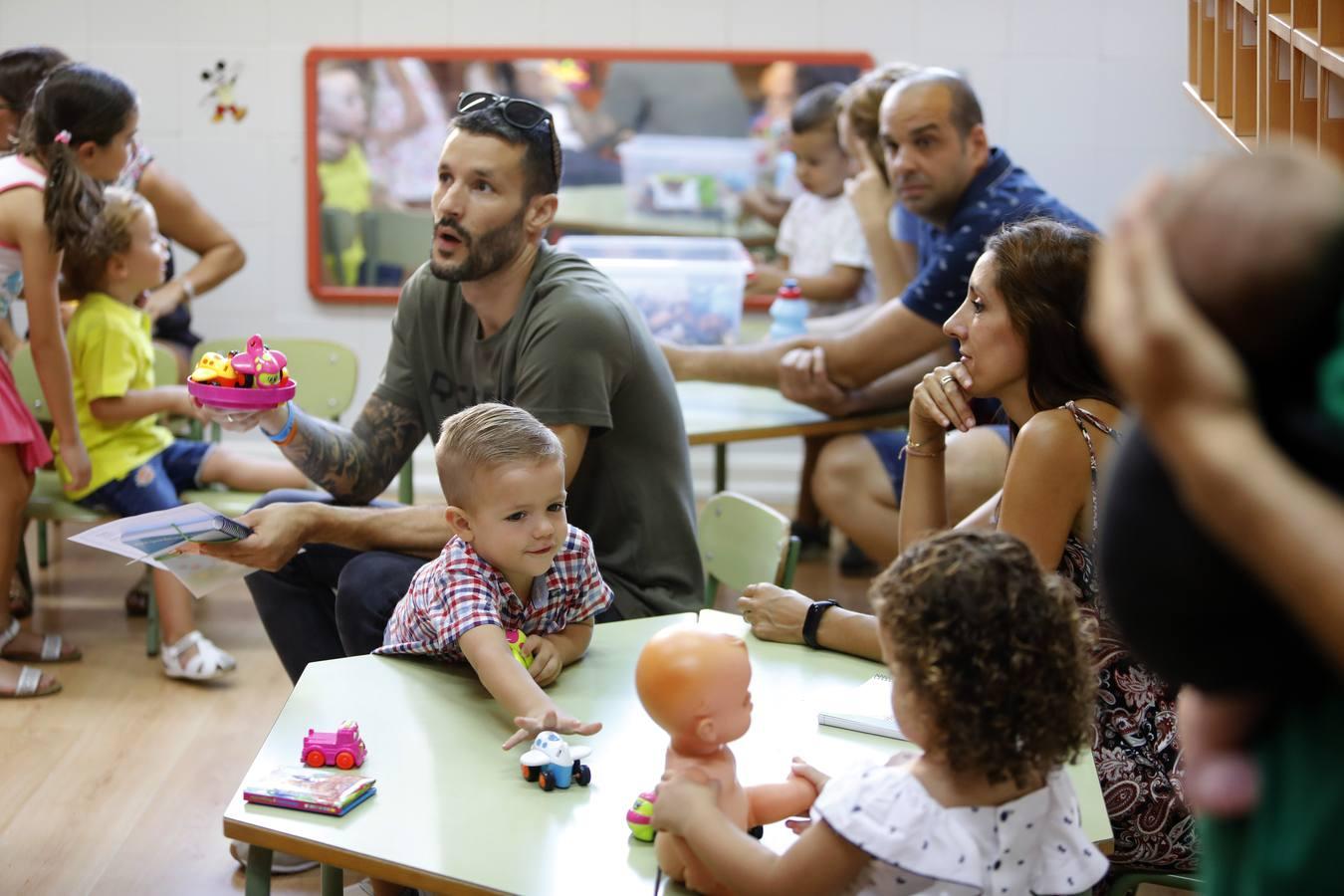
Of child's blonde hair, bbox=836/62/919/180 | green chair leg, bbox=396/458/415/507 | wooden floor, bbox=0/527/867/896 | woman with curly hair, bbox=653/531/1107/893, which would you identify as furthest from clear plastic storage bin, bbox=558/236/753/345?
woman with curly hair, bbox=653/531/1107/893

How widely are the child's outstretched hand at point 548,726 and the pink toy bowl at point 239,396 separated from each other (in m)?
1.16

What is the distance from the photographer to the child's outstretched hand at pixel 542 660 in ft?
7.22

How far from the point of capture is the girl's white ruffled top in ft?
4.60

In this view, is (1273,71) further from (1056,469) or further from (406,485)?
(406,485)

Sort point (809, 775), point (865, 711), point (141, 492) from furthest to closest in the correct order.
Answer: point (141, 492) < point (865, 711) < point (809, 775)

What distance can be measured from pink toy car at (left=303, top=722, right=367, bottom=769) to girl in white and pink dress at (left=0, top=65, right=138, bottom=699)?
2.52 m

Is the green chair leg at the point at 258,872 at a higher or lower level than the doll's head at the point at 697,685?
lower

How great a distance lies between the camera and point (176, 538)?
2461 mm

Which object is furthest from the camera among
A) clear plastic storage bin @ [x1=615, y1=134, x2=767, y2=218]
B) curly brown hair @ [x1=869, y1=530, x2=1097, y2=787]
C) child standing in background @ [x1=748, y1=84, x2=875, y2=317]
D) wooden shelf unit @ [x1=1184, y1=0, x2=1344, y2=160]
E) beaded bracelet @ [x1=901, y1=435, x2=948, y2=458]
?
clear plastic storage bin @ [x1=615, y1=134, x2=767, y2=218]

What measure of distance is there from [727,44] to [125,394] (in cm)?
299

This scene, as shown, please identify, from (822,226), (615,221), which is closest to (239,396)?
(822,226)

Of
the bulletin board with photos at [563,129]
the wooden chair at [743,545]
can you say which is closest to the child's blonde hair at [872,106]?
the bulletin board with photos at [563,129]

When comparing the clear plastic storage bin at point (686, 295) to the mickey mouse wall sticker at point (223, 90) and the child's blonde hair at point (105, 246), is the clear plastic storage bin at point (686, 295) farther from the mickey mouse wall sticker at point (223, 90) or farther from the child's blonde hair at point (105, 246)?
the mickey mouse wall sticker at point (223, 90)

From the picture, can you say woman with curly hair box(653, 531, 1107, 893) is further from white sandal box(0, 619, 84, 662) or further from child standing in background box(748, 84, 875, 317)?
child standing in background box(748, 84, 875, 317)
